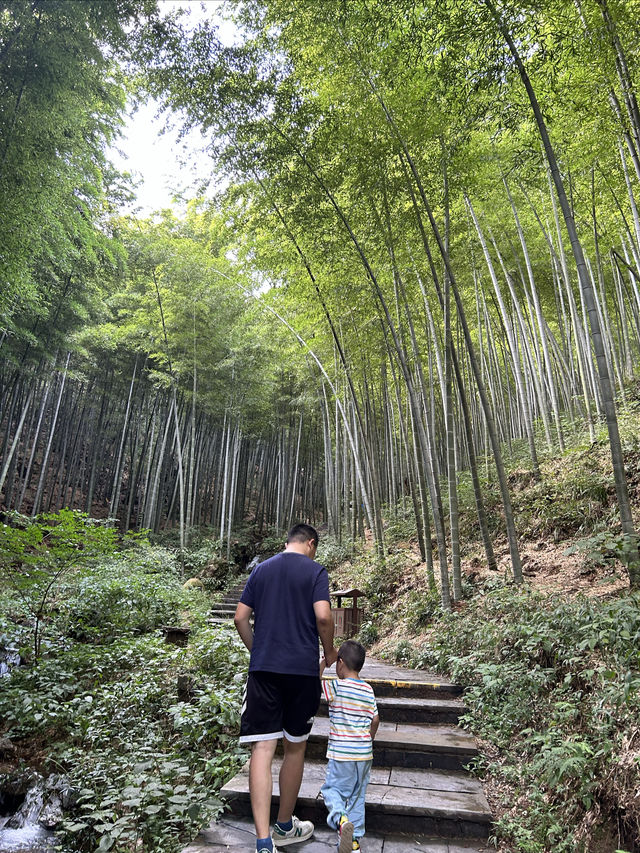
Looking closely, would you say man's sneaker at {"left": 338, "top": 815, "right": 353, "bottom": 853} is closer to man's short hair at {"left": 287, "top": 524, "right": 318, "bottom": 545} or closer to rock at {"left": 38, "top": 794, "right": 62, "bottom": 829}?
man's short hair at {"left": 287, "top": 524, "right": 318, "bottom": 545}

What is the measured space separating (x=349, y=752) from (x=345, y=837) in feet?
0.78

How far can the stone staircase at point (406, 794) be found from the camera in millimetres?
1820

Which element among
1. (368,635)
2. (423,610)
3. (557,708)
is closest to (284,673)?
(557,708)

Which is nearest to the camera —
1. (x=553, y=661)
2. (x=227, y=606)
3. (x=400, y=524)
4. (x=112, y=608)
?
(x=553, y=661)

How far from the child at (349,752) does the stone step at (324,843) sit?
0.09m

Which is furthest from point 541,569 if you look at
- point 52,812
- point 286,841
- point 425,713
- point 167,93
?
point 167,93

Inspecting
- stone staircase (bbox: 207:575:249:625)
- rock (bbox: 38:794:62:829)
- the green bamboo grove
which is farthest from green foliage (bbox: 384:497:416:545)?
rock (bbox: 38:794:62:829)

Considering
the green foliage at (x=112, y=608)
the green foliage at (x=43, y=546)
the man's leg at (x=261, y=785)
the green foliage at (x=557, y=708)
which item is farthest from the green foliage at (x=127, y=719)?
the green foliage at (x=557, y=708)

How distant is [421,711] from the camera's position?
9.30ft

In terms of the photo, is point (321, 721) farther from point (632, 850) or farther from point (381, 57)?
point (381, 57)

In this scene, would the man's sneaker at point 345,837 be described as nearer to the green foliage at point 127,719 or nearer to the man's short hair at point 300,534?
the green foliage at point 127,719

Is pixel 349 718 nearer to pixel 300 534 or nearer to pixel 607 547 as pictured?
pixel 300 534

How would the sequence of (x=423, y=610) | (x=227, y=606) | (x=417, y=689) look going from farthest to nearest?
(x=227, y=606) → (x=423, y=610) → (x=417, y=689)

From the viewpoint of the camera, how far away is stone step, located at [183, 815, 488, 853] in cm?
175
